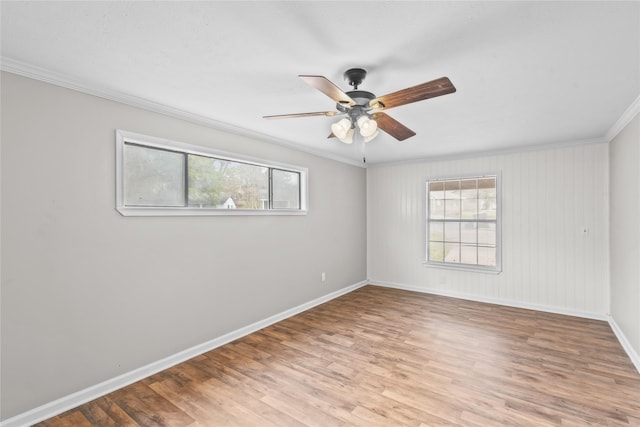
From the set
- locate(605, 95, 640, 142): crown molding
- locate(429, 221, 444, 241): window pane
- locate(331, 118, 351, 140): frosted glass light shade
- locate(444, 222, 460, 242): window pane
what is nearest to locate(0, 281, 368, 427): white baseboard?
locate(331, 118, 351, 140): frosted glass light shade

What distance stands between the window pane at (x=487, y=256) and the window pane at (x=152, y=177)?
14.4 feet

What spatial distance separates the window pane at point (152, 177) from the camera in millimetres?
2621

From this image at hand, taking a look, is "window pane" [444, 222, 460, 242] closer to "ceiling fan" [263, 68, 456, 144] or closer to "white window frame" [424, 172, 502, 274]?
"white window frame" [424, 172, 502, 274]

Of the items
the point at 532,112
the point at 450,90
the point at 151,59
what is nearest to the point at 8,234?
the point at 151,59

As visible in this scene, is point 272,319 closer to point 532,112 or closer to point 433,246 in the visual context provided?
point 433,246

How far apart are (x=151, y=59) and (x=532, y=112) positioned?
3.24 metres

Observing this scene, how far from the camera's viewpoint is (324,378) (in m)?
2.57

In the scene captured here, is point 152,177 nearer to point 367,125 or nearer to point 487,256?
point 367,125

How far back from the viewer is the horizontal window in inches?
187

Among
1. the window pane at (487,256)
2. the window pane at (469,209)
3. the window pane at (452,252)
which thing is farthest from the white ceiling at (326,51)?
the window pane at (452,252)

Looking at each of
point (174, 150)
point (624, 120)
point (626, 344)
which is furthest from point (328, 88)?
point (626, 344)

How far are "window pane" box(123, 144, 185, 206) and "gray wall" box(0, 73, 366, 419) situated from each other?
0.54ft

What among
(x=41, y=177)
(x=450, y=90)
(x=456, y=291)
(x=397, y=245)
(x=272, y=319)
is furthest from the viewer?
(x=397, y=245)

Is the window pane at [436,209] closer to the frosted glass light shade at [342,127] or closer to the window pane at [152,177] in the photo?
the frosted glass light shade at [342,127]
